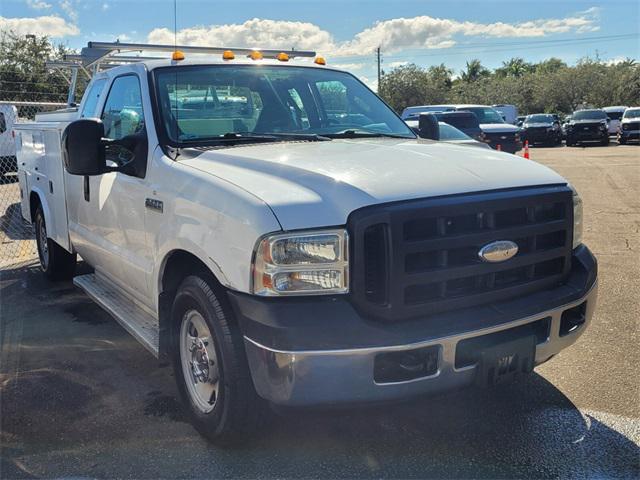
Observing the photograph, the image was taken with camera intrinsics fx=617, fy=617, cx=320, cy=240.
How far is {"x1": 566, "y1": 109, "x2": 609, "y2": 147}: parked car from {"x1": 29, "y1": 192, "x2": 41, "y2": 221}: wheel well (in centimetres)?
2646

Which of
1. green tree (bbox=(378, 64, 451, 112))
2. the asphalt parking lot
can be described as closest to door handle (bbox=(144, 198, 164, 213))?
the asphalt parking lot

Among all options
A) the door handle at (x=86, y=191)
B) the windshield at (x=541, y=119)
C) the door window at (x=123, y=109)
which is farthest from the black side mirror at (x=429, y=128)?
the windshield at (x=541, y=119)

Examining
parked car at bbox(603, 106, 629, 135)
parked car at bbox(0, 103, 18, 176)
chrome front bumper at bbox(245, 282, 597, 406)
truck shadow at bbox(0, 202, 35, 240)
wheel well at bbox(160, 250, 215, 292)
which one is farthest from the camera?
parked car at bbox(603, 106, 629, 135)

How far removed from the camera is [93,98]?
193 inches

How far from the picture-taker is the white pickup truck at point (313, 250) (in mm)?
2580

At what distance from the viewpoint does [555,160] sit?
67.7 feet

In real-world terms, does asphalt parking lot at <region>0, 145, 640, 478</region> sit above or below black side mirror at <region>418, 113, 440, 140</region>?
below

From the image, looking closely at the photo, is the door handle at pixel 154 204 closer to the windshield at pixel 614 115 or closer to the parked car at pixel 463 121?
the parked car at pixel 463 121

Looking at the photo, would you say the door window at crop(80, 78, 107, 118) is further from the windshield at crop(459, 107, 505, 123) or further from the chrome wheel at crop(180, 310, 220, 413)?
the windshield at crop(459, 107, 505, 123)

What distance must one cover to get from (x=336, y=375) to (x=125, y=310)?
2.26 m

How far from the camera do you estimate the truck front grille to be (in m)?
2.60

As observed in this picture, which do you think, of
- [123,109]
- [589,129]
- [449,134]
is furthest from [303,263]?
[589,129]

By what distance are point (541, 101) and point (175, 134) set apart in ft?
196

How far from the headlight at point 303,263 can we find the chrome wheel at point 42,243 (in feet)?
14.6
